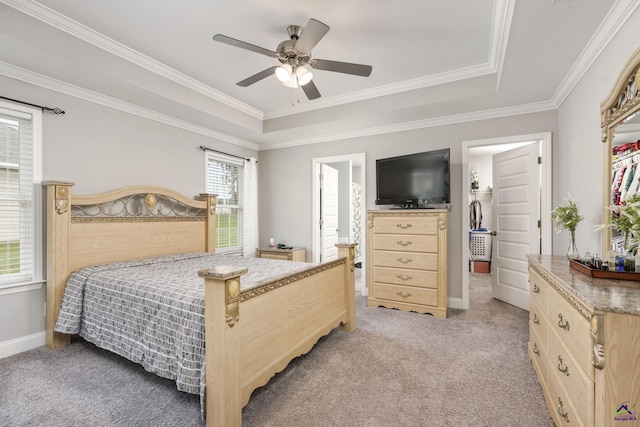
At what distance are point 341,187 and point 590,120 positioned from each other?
439 cm

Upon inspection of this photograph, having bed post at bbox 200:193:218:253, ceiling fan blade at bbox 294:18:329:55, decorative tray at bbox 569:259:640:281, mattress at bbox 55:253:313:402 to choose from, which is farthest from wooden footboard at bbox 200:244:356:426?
bed post at bbox 200:193:218:253

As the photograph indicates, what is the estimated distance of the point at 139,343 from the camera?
2000mm

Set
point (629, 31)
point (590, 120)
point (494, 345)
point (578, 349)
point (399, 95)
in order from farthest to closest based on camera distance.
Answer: point (399, 95)
point (494, 345)
point (590, 120)
point (629, 31)
point (578, 349)

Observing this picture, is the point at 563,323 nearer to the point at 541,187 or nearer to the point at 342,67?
the point at 342,67

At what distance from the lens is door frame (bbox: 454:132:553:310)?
3.35 metres

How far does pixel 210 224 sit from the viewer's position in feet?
13.3

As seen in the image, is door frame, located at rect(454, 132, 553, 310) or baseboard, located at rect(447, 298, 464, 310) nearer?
door frame, located at rect(454, 132, 553, 310)

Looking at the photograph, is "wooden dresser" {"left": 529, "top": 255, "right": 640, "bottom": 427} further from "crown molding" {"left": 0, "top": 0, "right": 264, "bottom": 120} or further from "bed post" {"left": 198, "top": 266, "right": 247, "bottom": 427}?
"crown molding" {"left": 0, "top": 0, "right": 264, "bottom": 120}

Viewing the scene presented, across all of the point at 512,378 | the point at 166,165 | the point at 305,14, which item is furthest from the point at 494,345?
the point at 166,165

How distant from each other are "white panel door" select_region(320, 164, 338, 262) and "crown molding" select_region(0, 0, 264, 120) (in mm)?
1912

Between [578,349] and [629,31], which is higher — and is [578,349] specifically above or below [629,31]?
below

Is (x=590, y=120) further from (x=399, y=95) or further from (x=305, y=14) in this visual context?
(x=305, y=14)

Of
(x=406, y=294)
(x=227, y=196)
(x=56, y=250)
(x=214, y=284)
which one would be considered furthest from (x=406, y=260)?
(x=56, y=250)

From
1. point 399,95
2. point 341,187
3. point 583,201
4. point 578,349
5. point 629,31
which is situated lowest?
point 578,349
